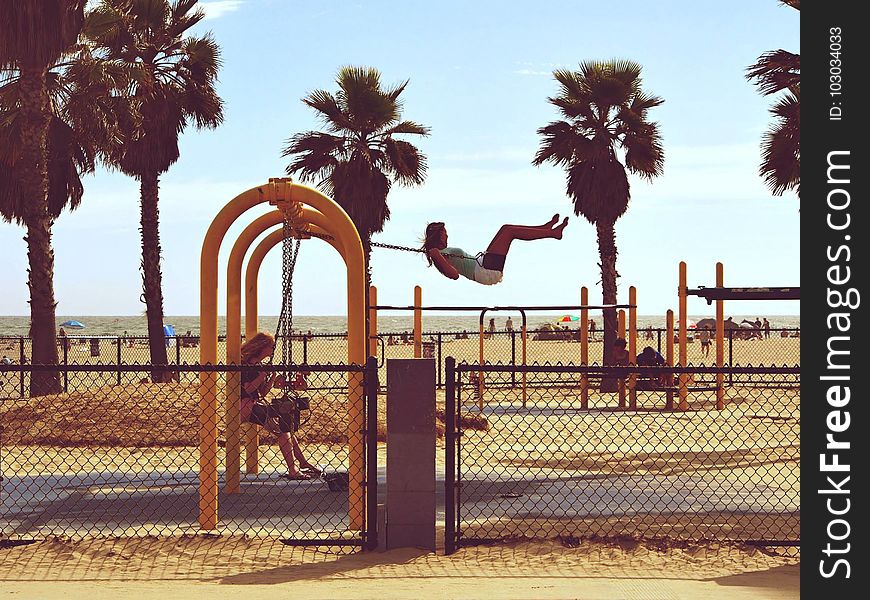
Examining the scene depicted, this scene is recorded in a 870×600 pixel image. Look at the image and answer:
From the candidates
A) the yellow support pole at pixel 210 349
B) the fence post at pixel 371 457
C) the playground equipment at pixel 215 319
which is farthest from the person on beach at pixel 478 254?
the fence post at pixel 371 457

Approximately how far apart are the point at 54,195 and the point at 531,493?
1705 cm

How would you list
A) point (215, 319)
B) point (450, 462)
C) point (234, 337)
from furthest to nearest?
point (234, 337) < point (215, 319) < point (450, 462)

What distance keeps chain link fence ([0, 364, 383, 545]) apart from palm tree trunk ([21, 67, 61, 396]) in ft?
8.49

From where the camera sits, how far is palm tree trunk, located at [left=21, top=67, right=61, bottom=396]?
68.6 ft

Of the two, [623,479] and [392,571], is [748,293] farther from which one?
[392,571]

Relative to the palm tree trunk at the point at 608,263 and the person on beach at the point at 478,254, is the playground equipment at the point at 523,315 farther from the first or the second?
the palm tree trunk at the point at 608,263

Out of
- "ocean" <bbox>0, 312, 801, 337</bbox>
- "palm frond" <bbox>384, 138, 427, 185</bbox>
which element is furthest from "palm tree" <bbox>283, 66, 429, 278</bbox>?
"ocean" <bbox>0, 312, 801, 337</bbox>

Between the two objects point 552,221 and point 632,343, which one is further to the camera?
point 632,343

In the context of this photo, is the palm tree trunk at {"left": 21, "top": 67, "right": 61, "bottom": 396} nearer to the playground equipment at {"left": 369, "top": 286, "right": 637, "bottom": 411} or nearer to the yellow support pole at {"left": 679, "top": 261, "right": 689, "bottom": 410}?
the playground equipment at {"left": 369, "top": 286, "right": 637, "bottom": 411}

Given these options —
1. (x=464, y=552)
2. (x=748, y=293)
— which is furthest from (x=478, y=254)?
(x=464, y=552)

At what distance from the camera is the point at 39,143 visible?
21.2m

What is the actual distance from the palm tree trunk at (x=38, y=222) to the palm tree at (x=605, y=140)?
12109 mm

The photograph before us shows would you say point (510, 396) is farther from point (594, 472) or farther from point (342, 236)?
point (342, 236)

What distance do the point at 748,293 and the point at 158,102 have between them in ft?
47.2
